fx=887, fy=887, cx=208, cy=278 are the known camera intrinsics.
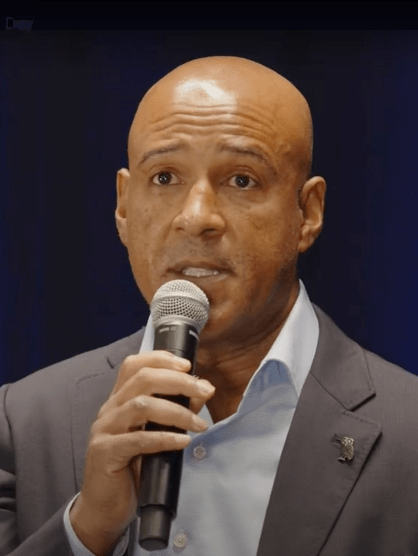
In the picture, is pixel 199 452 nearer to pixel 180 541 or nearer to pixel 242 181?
pixel 180 541

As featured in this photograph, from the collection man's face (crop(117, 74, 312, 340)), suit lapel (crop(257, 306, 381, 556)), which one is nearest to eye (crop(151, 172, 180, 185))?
man's face (crop(117, 74, 312, 340))

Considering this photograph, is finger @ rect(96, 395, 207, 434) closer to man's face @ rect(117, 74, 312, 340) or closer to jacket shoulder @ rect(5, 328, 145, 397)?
man's face @ rect(117, 74, 312, 340)

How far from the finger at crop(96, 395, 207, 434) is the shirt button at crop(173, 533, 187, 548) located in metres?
0.42

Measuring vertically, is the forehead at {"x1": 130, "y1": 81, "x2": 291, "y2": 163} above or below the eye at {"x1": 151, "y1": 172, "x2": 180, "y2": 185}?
above

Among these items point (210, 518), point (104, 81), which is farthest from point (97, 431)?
point (104, 81)

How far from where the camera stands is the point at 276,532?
1.60 meters

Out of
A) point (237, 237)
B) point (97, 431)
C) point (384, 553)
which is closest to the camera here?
point (97, 431)

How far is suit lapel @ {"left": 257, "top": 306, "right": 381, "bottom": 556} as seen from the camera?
1596 mm

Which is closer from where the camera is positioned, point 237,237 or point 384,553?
point 384,553

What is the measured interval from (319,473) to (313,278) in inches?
22.2

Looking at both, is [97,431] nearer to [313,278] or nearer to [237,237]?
[237,237]

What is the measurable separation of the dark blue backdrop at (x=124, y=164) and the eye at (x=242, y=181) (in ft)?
1.12

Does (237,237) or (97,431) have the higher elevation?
(237,237)

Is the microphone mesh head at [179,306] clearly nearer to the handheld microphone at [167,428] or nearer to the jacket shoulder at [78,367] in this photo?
the handheld microphone at [167,428]
